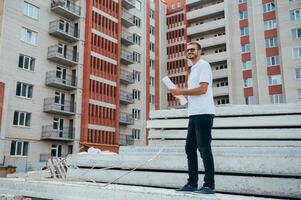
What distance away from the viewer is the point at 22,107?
2872cm

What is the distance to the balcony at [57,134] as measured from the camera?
98.0 feet

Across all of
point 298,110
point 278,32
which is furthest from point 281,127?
point 278,32

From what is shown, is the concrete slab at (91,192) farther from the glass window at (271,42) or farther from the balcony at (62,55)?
the glass window at (271,42)

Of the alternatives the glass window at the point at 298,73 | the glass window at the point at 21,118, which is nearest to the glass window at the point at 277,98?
the glass window at the point at 298,73

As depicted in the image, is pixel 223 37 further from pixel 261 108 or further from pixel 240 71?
pixel 261 108

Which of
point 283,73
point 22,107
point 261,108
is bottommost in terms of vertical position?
point 261,108

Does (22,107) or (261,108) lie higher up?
(22,107)

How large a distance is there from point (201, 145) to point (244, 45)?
41.3 metres

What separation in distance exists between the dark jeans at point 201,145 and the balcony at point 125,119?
34153mm

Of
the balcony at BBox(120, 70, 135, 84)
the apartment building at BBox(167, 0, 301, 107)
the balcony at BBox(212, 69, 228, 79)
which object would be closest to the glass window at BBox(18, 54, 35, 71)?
the balcony at BBox(120, 70, 135, 84)

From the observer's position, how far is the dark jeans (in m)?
3.90

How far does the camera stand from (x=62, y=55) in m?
32.8

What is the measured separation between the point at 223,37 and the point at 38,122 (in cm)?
2738

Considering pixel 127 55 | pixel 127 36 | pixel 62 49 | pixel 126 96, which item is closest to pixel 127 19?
pixel 127 36
